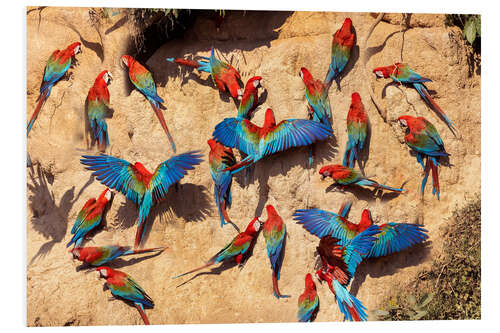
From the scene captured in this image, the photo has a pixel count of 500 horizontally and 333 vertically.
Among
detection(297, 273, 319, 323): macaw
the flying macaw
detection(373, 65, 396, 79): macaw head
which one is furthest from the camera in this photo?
detection(373, 65, 396, 79): macaw head

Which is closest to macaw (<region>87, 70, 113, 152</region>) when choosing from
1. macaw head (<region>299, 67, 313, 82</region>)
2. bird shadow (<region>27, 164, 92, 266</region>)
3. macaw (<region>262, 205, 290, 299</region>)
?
bird shadow (<region>27, 164, 92, 266</region>)

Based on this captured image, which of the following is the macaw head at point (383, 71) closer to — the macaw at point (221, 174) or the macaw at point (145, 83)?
the macaw at point (221, 174)

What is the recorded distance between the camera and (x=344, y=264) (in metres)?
4.71

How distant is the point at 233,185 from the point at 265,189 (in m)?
0.22

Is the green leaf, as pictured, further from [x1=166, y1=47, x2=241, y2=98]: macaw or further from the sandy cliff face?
[x1=166, y1=47, x2=241, y2=98]: macaw

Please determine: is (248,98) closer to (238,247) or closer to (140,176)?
(140,176)

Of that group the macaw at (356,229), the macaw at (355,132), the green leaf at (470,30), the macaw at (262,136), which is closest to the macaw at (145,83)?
the macaw at (262,136)

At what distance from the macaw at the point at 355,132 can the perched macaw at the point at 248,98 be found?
2.20 ft

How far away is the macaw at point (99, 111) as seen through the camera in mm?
4762

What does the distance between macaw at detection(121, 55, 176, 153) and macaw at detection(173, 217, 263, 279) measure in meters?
0.77

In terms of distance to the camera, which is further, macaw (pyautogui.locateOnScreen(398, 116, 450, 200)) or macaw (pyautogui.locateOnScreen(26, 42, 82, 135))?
macaw (pyautogui.locateOnScreen(398, 116, 450, 200))

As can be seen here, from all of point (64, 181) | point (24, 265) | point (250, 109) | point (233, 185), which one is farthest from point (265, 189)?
point (24, 265)

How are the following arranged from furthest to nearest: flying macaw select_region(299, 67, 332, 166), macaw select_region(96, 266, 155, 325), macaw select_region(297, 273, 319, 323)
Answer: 1. flying macaw select_region(299, 67, 332, 166)
2. macaw select_region(297, 273, 319, 323)
3. macaw select_region(96, 266, 155, 325)

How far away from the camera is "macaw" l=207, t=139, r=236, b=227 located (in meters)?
4.74
